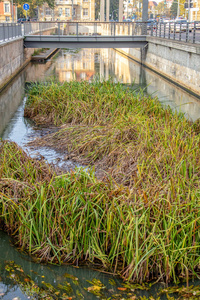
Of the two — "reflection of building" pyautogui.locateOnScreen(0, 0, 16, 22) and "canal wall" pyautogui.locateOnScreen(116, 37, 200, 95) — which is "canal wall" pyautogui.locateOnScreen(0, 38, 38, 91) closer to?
"canal wall" pyautogui.locateOnScreen(116, 37, 200, 95)

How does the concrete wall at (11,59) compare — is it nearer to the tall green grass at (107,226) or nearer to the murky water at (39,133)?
the murky water at (39,133)

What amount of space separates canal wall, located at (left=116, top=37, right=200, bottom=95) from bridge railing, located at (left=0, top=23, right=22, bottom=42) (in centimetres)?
888

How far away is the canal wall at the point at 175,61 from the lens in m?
20.4

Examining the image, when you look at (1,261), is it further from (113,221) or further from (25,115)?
(25,115)

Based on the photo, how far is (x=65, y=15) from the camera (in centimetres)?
11356

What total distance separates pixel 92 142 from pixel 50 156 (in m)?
1.03

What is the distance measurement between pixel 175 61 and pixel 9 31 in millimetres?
9310

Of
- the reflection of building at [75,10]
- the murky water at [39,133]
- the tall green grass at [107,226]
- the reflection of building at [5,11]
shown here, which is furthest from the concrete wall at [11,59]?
the reflection of building at [75,10]

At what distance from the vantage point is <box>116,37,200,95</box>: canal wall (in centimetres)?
2038

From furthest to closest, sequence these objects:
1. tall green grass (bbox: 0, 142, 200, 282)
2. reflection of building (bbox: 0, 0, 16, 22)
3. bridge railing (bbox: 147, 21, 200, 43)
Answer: reflection of building (bbox: 0, 0, 16, 22), bridge railing (bbox: 147, 21, 200, 43), tall green grass (bbox: 0, 142, 200, 282)

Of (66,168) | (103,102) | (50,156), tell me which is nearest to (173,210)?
(66,168)

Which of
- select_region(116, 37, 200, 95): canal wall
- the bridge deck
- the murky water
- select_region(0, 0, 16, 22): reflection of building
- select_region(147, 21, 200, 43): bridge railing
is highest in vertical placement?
select_region(0, 0, 16, 22): reflection of building

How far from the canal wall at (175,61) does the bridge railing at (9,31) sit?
888cm

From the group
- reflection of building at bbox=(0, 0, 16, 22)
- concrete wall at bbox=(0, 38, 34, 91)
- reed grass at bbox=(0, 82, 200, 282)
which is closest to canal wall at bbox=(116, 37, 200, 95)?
concrete wall at bbox=(0, 38, 34, 91)
